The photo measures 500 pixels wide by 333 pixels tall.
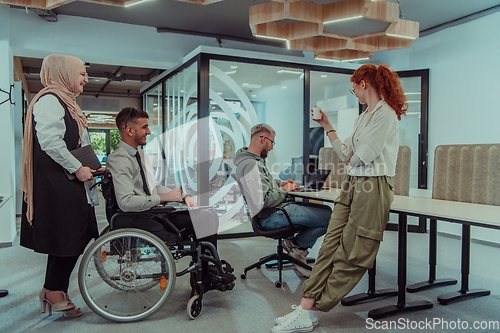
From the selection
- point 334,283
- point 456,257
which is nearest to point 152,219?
point 334,283

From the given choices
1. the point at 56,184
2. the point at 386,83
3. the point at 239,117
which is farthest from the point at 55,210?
the point at 239,117

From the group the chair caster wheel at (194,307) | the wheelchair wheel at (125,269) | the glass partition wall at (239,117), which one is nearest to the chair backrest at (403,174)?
the chair caster wheel at (194,307)

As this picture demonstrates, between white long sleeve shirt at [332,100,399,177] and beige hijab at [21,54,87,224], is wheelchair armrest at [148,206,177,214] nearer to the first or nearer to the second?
beige hijab at [21,54,87,224]

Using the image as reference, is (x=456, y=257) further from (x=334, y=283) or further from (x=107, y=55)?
(x=107, y=55)

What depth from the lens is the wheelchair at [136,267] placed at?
2.19m

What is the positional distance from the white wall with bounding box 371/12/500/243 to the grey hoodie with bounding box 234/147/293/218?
3234 millimetres

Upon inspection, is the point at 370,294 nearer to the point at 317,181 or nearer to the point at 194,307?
the point at 317,181

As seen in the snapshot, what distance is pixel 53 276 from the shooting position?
2332 millimetres

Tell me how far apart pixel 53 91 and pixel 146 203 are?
0.86m

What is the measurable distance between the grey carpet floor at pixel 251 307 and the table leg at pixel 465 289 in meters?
0.04

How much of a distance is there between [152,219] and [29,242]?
2.47ft

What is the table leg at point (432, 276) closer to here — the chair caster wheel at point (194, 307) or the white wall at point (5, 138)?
the chair caster wheel at point (194, 307)

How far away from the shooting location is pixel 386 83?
218 centimetres
